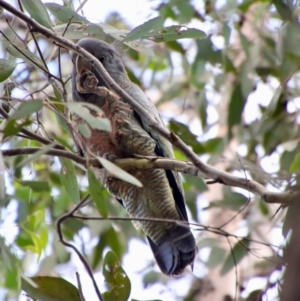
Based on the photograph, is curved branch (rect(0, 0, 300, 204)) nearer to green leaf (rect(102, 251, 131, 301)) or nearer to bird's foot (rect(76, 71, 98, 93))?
green leaf (rect(102, 251, 131, 301))

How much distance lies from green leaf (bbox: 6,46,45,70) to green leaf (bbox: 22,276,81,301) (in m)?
0.60

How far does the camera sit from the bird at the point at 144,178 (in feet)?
7.23

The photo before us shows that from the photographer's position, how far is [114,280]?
65.8 inches

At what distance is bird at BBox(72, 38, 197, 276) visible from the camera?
2203 mm

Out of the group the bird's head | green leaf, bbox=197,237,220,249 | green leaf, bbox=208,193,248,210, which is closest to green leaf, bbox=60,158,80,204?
the bird's head

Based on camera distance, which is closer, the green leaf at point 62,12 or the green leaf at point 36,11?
the green leaf at point 36,11

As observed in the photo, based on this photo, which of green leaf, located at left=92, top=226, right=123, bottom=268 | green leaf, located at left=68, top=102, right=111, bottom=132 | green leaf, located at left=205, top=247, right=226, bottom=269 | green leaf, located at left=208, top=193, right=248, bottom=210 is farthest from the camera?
green leaf, located at left=92, top=226, right=123, bottom=268

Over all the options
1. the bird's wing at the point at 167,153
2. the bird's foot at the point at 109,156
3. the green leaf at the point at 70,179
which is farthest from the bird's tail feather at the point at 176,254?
the green leaf at the point at 70,179

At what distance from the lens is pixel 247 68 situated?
3469 millimetres

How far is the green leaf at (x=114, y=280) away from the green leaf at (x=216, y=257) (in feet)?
4.69

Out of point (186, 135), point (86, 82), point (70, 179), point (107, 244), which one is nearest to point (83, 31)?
point (86, 82)

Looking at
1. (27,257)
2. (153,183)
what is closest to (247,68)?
(153,183)

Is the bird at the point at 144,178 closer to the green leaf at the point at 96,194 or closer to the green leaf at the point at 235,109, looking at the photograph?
the green leaf at the point at 96,194

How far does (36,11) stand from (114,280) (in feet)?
2.63
